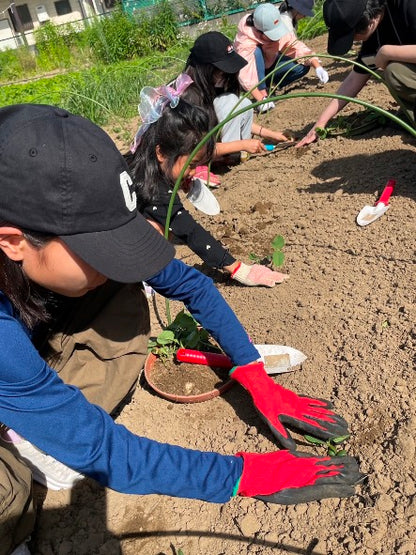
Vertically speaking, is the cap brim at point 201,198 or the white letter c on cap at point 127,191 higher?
the white letter c on cap at point 127,191

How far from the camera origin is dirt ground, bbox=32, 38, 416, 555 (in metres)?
1.36

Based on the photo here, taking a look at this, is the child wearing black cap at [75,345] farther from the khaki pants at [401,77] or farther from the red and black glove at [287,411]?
the khaki pants at [401,77]

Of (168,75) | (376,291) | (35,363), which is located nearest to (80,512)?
(35,363)

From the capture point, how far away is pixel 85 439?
3.61 ft

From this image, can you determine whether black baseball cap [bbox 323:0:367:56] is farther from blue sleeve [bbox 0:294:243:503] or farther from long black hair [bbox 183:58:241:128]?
blue sleeve [bbox 0:294:243:503]

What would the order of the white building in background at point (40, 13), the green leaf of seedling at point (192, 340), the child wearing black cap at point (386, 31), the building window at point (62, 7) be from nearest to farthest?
the green leaf of seedling at point (192, 340), the child wearing black cap at point (386, 31), the white building in background at point (40, 13), the building window at point (62, 7)

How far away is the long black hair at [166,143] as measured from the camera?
210 centimetres

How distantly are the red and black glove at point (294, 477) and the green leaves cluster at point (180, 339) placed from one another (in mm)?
696

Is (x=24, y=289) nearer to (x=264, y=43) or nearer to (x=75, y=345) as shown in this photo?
(x=75, y=345)

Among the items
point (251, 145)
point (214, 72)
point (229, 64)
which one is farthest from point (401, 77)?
point (214, 72)

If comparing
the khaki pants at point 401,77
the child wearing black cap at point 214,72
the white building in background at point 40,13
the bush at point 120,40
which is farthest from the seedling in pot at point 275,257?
the white building in background at point 40,13

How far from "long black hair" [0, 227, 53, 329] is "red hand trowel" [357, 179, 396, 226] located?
1628 mm

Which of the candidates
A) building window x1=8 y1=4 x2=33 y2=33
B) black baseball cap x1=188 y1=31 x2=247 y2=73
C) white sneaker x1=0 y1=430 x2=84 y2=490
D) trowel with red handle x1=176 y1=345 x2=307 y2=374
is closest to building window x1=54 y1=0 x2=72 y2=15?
building window x1=8 y1=4 x2=33 y2=33

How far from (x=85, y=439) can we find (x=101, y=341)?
1.83 ft
